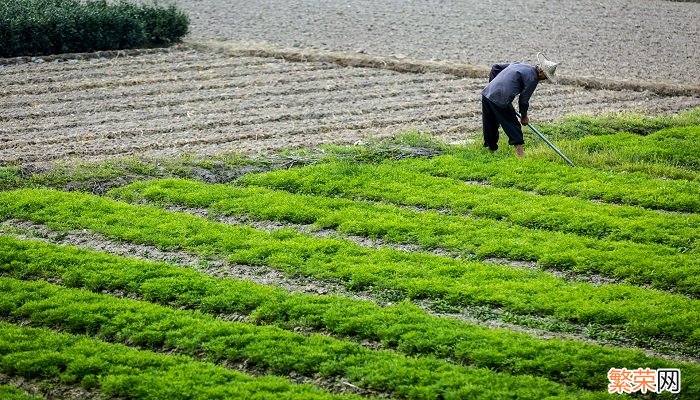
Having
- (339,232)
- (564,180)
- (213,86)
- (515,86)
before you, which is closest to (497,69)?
(515,86)

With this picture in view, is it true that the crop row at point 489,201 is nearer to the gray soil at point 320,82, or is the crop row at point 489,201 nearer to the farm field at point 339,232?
the farm field at point 339,232

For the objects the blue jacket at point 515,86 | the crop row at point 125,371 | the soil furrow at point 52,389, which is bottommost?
the soil furrow at point 52,389

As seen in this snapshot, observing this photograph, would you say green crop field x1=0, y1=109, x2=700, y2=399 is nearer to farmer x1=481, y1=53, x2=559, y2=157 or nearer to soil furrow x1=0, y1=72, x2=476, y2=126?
farmer x1=481, y1=53, x2=559, y2=157

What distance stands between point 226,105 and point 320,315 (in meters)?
8.58

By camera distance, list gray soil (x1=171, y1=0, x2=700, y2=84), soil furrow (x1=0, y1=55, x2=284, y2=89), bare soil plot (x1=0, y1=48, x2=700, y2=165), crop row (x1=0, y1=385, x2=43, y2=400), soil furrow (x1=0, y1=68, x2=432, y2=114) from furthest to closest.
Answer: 1. gray soil (x1=171, y1=0, x2=700, y2=84)
2. soil furrow (x1=0, y1=55, x2=284, y2=89)
3. soil furrow (x1=0, y1=68, x2=432, y2=114)
4. bare soil plot (x1=0, y1=48, x2=700, y2=165)
5. crop row (x1=0, y1=385, x2=43, y2=400)

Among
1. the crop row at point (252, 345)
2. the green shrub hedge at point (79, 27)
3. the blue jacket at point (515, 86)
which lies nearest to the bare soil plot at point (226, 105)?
the green shrub hedge at point (79, 27)

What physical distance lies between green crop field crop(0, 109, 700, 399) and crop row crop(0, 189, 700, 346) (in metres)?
0.03

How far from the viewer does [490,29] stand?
2411 centimetres

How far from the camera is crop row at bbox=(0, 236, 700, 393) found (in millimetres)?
7754

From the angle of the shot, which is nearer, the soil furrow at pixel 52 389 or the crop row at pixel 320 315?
the soil furrow at pixel 52 389

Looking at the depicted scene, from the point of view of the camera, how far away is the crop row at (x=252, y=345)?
742cm

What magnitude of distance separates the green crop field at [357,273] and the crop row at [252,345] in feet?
0.07

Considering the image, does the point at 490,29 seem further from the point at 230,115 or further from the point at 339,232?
the point at 339,232

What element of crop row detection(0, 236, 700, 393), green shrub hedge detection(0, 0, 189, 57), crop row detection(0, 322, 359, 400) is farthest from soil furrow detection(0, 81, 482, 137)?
crop row detection(0, 322, 359, 400)
